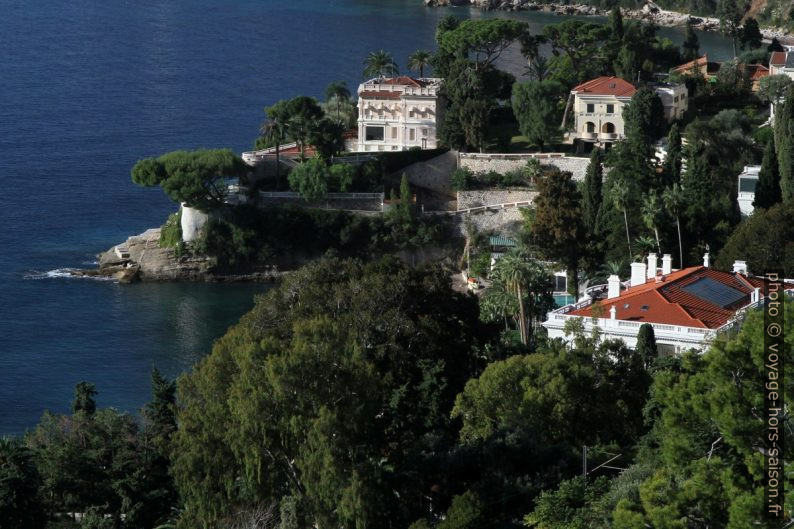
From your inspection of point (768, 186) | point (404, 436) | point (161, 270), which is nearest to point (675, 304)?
point (404, 436)

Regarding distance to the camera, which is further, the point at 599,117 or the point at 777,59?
the point at 777,59

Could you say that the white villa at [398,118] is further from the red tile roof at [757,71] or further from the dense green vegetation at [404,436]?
the dense green vegetation at [404,436]

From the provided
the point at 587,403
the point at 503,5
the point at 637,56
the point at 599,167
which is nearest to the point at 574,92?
the point at 637,56

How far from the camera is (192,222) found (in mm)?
80375

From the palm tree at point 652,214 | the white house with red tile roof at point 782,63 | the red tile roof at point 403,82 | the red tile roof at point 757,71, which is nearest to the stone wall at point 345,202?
the red tile roof at point 403,82

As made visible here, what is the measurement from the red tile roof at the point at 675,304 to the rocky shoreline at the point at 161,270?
2862 cm

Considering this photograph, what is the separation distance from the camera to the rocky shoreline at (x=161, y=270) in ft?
258

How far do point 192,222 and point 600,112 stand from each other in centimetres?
1932

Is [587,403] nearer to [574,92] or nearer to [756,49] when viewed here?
[574,92]

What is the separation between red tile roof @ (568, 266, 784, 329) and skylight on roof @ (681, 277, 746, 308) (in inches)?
4.7

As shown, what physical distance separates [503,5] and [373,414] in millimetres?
141902

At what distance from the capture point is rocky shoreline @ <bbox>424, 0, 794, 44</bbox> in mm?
150587

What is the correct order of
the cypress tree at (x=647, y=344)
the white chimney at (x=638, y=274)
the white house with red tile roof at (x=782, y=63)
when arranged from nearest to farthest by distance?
the cypress tree at (x=647, y=344), the white chimney at (x=638, y=274), the white house with red tile roof at (x=782, y=63)

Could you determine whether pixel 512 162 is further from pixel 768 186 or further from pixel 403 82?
pixel 768 186
